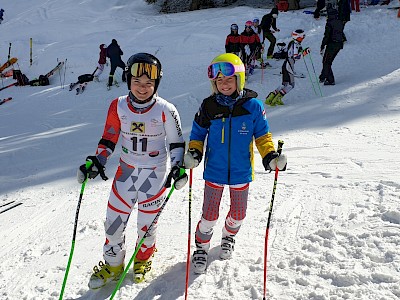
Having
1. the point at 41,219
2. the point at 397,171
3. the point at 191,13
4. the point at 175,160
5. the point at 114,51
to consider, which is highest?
the point at 191,13

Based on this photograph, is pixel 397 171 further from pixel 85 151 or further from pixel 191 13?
pixel 191 13

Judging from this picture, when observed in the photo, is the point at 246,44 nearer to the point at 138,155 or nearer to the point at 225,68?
the point at 225,68

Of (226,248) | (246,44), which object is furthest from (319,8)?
(226,248)

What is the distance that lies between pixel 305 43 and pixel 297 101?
244 inches

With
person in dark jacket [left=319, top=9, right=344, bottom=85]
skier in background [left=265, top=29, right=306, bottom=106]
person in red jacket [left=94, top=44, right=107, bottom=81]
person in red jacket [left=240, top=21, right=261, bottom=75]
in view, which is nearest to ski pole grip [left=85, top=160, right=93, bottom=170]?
skier in background [left=265, top=29, right=306, bottom=106]

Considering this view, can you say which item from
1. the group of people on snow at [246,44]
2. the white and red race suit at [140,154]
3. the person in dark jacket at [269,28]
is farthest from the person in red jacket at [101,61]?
the white and red race suit at [140,154]

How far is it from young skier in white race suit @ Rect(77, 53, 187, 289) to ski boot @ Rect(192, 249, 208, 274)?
1.51 feet

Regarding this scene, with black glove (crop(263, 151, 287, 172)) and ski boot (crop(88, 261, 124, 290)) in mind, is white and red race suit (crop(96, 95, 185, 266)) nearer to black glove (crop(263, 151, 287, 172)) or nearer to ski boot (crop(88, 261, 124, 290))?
ski boot (crop(88, 261, 124, 290))

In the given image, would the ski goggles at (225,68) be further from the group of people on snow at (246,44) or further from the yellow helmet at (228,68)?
the group of people on snow at (246,44)

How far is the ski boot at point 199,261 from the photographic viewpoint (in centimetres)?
387

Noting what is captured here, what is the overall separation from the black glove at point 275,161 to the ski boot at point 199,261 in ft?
3.41

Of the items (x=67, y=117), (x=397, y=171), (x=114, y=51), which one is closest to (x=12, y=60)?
(x=114, y=51)

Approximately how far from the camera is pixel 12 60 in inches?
758

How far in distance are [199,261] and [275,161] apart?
3.85 ft
